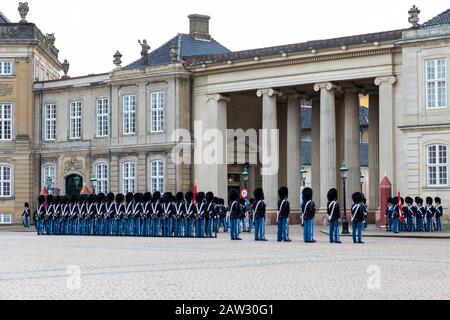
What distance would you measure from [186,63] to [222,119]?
345 centimetres

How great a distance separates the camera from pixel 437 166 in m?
39.5

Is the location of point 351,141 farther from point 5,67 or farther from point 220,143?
point 5,67

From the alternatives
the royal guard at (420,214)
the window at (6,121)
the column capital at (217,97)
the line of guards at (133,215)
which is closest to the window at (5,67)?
the window at (6,121)

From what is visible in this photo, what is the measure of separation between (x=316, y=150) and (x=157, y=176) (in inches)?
316

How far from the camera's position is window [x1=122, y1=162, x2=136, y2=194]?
165 feet

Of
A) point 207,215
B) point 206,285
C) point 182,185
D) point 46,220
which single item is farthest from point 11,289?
point 182,185

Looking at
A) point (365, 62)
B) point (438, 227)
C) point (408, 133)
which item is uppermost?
point (365, 62)

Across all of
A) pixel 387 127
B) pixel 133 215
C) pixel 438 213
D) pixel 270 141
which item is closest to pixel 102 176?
pixel 270 141

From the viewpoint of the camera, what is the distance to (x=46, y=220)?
1550 inches

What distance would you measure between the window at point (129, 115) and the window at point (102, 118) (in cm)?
152

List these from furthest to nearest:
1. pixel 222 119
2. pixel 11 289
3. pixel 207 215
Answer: pixel 222 119, pixel 207 215, pixel 11 289

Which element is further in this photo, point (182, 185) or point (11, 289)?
point (182, 185)

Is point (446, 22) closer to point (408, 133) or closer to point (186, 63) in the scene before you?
point (408, 133)
